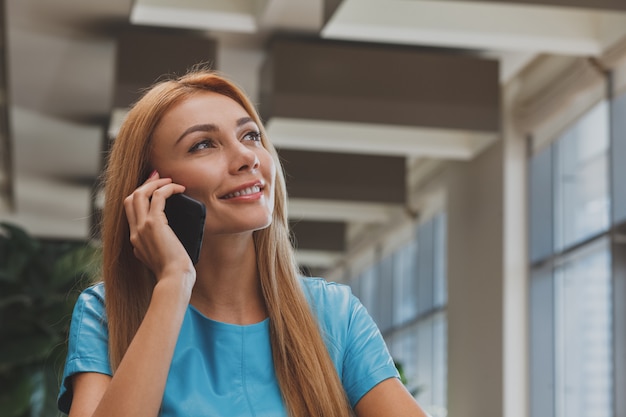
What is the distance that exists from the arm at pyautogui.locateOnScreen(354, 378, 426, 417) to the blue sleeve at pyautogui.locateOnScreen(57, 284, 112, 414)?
339 millimetres

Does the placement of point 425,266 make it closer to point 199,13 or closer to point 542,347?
point 542,347

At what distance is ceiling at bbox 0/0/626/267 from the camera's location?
19.3 feet

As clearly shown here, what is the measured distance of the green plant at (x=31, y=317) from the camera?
27.6 ft

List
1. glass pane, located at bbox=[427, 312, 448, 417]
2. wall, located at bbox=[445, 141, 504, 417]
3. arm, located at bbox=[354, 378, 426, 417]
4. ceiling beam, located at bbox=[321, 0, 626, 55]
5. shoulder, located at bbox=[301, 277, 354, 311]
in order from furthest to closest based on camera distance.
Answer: glass pane, located at bbox=[427, 312, 448, 417] → wall, located at bbox=[445, 141, 504, 417] → ceiling beam, located at bbox=[321, 0, 626, 55] → shoulder, located at bbox=[301, 277, 354, 311] → arm, located at bbox=[354, 378, 426, 417]

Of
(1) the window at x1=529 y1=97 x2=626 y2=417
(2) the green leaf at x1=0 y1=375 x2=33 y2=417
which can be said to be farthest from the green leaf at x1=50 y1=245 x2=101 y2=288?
(1) the window at x1=529 y1=97 x2=626 y2=417

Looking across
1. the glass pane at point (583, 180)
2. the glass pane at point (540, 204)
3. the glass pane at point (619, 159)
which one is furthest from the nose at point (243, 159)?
the glass pane at point (540, 204)

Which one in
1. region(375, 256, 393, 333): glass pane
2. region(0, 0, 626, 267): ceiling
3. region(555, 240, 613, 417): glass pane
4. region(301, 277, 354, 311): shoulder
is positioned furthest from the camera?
region(375, 256, 393, 333): glass pane

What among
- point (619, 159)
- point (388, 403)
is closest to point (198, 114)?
point (388, 403)

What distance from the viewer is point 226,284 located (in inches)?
57.9

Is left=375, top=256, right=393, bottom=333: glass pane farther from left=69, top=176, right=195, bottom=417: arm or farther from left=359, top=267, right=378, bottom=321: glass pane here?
left=69, top=176, right=195, bottom=417: arm

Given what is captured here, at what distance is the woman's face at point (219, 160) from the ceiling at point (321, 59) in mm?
3843

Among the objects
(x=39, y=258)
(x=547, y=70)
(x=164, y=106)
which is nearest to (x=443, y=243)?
(x=547, y=70)

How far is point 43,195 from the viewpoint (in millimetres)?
12656

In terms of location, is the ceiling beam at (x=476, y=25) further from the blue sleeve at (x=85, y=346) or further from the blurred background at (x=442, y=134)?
the blue sleeve at (x=85, y=346)
